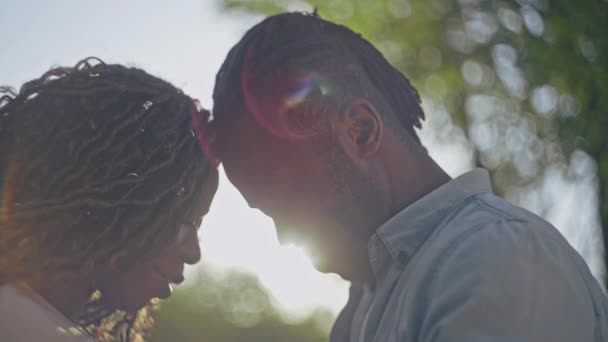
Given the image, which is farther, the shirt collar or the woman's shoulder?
the shirt collar

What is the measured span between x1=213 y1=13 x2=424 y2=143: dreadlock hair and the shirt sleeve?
2.45 ft

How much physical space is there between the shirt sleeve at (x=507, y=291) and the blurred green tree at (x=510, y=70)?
6430 mm

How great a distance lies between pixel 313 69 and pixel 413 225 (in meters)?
0.64

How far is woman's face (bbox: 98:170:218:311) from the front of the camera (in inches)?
120

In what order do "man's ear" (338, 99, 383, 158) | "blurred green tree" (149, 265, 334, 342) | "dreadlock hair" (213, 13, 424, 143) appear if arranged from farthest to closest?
"blurred green tree" (149, 265, 334, 342)
"dreadlock hair" (213, 13, 424, 143)
"man's ear" (338, 99, 383, 158)

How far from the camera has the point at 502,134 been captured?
9812mm

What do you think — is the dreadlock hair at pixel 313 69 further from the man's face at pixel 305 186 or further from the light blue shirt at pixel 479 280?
the light blue shirt at pixel 479 280

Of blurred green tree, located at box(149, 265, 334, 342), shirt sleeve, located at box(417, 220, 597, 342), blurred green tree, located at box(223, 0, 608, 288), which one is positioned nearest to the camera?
shirt sleeve, located at box(417, 220, 597, 342)

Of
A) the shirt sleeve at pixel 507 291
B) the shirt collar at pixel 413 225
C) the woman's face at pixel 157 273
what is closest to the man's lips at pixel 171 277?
the woman's face at pixel 157 273

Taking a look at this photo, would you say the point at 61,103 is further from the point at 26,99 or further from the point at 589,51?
the point at 589,51

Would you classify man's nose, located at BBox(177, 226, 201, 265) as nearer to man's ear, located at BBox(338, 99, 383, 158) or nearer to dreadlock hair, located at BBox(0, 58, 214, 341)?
dreadlock hair, located at BBox(0, 58, 214, 341)

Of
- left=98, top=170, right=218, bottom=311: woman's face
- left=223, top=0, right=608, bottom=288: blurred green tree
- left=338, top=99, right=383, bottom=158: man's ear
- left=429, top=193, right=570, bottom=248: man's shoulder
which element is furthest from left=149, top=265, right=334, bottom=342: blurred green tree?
left=429, top=193, right=570, bottom=248: man's shoulder

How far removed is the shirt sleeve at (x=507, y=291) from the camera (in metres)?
2.03

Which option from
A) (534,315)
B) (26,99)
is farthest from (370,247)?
(26,99)
